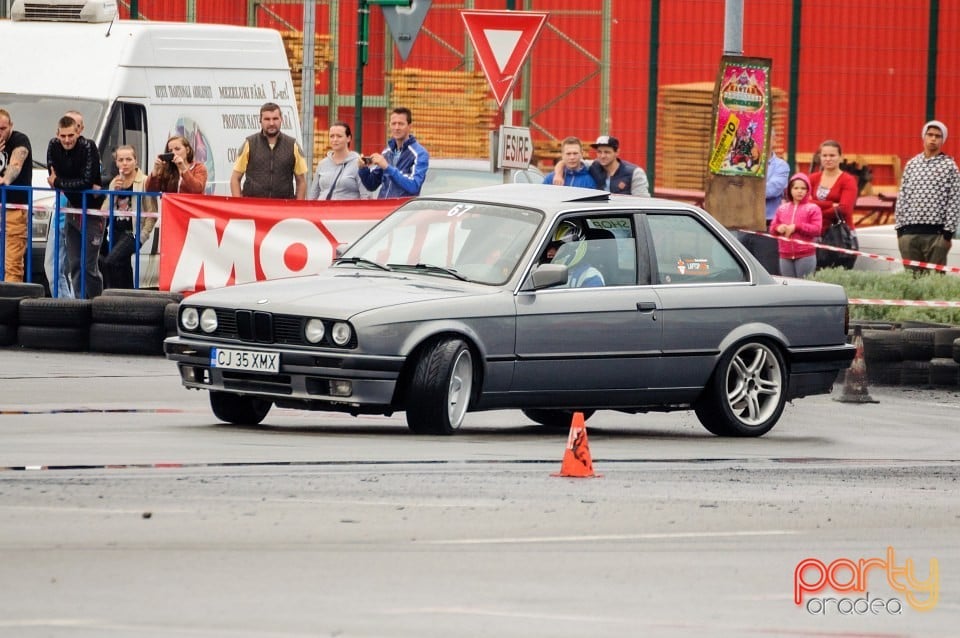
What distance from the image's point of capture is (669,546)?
8055 mm

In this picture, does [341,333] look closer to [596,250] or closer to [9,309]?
[596,250]

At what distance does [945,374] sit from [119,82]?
26.7ft

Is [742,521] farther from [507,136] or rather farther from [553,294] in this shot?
[507,136]

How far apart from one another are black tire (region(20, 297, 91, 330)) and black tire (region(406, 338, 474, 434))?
6.34 meters

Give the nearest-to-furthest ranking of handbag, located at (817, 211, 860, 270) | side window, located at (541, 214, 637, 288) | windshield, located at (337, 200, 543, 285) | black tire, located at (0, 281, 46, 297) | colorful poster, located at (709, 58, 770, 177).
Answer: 1. windshield, located at (337, 200, 543, 285)
2. side window, located at (541, 214, 637, 288)
3. black tire, located at (0, 281, 46, 297)
4. colorful poster, located at (709, 58, 770, 177)
5. handbag, located at (817, 211, 860, 270)

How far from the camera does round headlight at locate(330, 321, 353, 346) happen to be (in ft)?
36.8

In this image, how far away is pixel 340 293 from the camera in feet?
38.1

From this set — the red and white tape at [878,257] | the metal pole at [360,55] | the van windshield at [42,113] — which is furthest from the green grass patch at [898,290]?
the metal pole at [360,55]

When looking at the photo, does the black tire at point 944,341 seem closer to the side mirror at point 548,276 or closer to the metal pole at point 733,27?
the metal pole at point 733,27

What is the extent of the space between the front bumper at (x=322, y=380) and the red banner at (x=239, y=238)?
6.47 meters

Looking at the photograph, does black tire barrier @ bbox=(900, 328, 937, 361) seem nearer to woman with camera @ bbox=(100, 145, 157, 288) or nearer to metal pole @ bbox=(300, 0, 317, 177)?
woman with camera @ bbox=(100, 145, 157, 288)

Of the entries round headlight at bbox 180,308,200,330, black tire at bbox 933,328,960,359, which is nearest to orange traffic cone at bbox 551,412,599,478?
round headlight at bbox 180,308,200,330

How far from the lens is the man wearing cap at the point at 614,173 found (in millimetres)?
19328

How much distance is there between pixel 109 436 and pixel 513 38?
8.69 metres
